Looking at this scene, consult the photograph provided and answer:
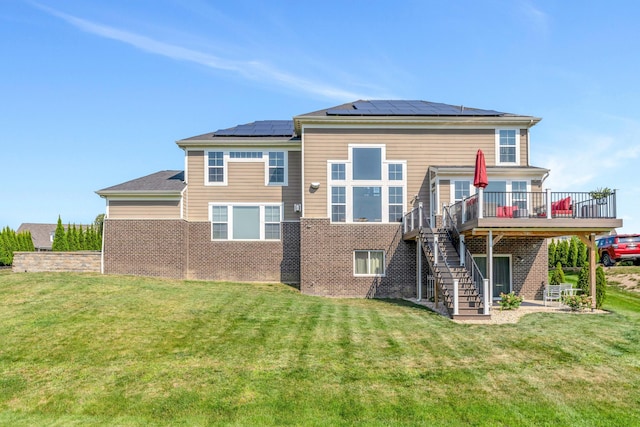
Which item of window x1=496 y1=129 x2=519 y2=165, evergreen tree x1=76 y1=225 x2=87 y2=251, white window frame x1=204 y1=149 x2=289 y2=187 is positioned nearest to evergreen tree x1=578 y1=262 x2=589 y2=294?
window x1=496 y1=129 x2=519 y2=165

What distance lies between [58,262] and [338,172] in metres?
12.6

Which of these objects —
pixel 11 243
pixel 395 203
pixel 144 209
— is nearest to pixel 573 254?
pixel 395 203

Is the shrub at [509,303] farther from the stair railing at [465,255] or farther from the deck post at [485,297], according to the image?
the deck post at [485,297]

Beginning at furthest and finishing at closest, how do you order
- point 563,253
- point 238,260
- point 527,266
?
point 563,253
point 238,260
point 527,266

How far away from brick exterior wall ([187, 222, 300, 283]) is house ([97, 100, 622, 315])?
44 mm

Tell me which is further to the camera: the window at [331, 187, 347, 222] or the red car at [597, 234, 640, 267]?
the red car at [597, 234, 640, 267]

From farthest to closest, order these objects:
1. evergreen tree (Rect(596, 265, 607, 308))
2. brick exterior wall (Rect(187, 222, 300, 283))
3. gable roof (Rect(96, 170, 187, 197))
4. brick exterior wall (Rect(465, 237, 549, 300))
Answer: brick exterior wall (Rect(187, 222, 300, 283)), gable roof (Rect(96, 170, 187, 197)), brick exterior wall (Rect(465, 237, 549, 300)), evergreen tree (Rect(596, 265, 607, 308))

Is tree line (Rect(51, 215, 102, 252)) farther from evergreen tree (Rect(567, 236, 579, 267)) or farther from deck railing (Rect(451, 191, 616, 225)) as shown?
evergreen tree (Rect(567, 236, 579, 267))

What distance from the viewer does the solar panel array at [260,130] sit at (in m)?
22.4

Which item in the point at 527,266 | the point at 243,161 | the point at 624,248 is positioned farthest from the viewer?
the point at 624,248

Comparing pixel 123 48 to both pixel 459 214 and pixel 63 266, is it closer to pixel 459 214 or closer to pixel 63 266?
pixel 63 266

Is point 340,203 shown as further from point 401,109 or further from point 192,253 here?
point 192,253

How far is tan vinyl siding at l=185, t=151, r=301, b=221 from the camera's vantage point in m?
22.0

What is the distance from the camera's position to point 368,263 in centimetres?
2009
